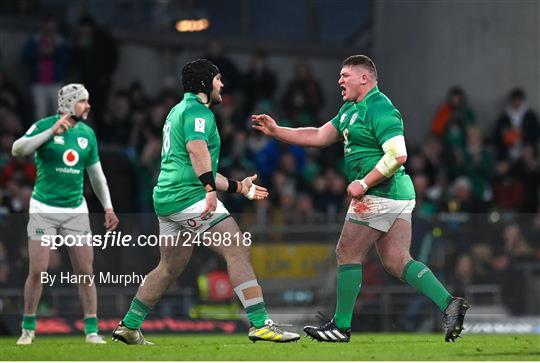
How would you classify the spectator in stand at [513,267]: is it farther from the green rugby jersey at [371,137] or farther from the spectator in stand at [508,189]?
the green rugby jersey at [371,137]

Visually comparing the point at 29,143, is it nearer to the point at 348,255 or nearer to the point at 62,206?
the point at 62,206

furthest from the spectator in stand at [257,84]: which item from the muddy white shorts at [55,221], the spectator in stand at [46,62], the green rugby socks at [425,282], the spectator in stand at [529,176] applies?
the green rugby socks at [425,282]

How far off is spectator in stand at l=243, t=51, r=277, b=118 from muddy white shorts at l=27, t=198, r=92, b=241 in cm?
1152

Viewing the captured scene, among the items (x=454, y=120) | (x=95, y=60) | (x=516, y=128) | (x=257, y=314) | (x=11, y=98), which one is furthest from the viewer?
(x=516, y=128)

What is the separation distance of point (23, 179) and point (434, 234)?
6.08 m

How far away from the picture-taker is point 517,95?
1049 inches

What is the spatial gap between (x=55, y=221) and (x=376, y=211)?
3.54 meters

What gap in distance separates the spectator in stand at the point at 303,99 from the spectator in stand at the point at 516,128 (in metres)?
3.23

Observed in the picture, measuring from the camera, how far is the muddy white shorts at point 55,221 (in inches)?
611

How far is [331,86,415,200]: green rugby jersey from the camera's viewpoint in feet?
45.3

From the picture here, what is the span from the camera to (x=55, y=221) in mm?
15516

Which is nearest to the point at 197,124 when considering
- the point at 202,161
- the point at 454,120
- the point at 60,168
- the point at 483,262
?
the point at 202,161

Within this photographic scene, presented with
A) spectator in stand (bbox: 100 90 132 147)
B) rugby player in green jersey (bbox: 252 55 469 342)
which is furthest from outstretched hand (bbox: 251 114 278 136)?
spectator in stand (bbox: 100 90 132 147)

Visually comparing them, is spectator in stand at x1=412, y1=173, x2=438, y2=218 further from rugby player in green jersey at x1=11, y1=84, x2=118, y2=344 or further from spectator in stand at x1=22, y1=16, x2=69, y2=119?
rugby player in green jersey at x1=11, y1=84, x2=118, y2=344
